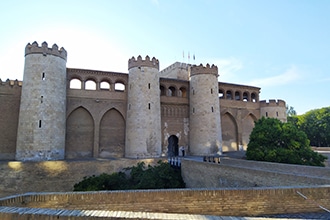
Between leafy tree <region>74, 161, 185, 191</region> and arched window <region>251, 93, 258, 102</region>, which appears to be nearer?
leafy tree <region>74, 161, 185, 191</region>

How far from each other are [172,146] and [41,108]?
1211 cm

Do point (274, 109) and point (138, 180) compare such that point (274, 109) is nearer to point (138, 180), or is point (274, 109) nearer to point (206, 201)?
point (138, 180)

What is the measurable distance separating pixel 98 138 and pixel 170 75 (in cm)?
1448

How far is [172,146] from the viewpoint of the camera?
74.2 ft

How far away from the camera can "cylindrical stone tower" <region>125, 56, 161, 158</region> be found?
1847 centimetres

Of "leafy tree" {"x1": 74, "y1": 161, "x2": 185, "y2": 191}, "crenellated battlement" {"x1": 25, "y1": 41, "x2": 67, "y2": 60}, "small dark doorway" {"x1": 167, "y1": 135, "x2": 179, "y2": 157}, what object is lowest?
"leafy tree" {"x1": 74, "y1": 161, "x2": 185, "y2": 191}

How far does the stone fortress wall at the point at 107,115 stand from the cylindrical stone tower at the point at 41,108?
0.07 metres

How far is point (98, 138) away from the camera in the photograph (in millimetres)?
18672

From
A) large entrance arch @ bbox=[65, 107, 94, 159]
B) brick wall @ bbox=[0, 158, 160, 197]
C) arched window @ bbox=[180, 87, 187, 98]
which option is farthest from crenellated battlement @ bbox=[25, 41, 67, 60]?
arched window @ bbox=[180, 87, 187, 98]

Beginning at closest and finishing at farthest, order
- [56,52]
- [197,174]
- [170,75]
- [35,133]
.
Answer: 1. [197,174]
2. [35,133]
3. [56,52]
4. [170,75]

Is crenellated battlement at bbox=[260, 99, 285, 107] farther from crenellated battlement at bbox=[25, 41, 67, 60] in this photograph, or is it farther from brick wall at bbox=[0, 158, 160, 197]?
crenellated battlement at bbox=[25, 41, 67, 60]

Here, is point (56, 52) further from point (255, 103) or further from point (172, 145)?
point (255, 103)

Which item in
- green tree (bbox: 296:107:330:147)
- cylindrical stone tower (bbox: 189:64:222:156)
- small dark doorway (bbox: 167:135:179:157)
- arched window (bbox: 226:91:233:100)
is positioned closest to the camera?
cylindrical stone tower (bbox: 189:64:222:156)

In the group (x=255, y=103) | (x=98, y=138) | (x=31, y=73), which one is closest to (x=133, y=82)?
(x=98, y=138)
